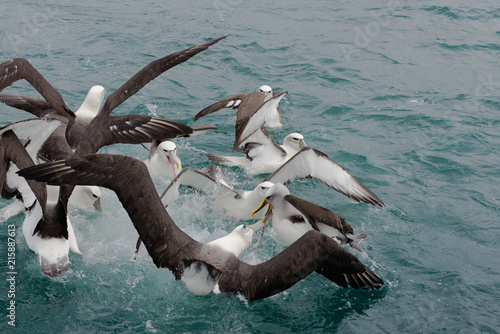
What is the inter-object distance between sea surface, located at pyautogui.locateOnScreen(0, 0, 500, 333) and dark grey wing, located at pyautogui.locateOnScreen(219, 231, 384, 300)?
0.27 metres

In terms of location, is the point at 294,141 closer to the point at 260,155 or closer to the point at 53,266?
the point at 260,155

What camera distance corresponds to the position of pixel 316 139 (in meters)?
11.2

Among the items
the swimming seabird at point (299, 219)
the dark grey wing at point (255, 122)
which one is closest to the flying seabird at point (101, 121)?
the dark grey wing at point (255, 122)

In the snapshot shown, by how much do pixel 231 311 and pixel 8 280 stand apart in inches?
111

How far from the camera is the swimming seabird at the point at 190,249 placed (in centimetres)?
564

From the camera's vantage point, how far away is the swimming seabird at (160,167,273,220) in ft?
26.9

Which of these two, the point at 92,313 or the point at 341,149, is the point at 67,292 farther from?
the point at 341,149

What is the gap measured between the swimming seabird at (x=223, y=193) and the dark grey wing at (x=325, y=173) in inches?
27.1

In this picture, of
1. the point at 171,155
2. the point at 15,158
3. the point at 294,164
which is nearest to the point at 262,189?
the point at 294,164

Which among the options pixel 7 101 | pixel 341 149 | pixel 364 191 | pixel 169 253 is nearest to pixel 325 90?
pixel 341 149

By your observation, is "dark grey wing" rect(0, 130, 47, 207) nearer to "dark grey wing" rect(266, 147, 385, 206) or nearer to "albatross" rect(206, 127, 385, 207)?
"albatross" rect(206, 127, 385, 207)

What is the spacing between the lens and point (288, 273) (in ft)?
19.8

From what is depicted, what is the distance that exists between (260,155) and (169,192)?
2.10m

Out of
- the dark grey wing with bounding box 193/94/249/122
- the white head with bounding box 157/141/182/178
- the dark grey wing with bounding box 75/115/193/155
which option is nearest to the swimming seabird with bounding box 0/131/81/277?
the dark grey wing with bounding box 75/115/193/155
